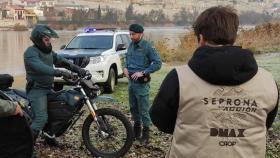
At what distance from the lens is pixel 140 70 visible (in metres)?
6.80

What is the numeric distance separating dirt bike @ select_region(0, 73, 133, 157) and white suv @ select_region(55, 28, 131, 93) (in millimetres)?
6189

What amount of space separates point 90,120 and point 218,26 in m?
3.90

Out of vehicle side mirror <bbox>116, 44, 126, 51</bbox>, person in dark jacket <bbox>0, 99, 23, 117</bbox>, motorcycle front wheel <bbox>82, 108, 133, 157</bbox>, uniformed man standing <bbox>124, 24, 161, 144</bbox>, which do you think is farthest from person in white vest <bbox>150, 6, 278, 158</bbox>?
vehicle side mirror <bbox>116, 44, 126, 51</bbox>

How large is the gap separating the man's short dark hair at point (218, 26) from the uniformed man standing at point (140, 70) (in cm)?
401

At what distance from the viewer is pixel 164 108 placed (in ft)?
8.83

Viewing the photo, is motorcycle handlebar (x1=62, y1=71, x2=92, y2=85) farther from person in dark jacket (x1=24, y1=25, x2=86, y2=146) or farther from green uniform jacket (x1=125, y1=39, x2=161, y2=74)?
green uniform jacket (x1=125, y1=39, x2=161, y2=74)

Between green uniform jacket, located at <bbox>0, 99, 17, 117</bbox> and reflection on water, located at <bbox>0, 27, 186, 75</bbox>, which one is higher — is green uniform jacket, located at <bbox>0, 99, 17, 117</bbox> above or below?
above

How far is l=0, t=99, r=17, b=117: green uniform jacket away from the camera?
3.29 m

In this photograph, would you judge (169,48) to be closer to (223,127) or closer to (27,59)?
(27,59)

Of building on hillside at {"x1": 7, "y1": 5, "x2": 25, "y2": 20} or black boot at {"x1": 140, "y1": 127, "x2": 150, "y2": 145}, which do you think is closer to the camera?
black boot at {"x1": 140, "y1": 127, "x2": 150, "y2": 145}

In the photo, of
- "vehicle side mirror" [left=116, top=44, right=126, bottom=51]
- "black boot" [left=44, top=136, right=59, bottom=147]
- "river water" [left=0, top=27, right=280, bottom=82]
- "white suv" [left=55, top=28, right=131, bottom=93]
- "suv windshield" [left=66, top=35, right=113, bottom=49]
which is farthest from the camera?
"river water" [left=0, top=27, right=280, bottom=82]

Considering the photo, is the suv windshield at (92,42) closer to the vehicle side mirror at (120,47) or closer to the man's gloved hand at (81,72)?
the vehicle side mirror at (120,47)

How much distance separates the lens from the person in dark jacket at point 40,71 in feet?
19.5

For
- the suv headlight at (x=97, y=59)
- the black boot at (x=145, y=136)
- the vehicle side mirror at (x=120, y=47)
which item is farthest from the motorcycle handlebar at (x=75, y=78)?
the vehicle side mirror at (x=120, y=47)
